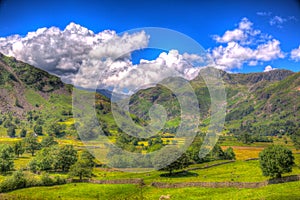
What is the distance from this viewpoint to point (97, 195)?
58.4 metres

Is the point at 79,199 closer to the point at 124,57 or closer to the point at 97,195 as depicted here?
the point at 97,195

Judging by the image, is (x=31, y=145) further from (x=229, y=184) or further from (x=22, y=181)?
(x=229, y=184)

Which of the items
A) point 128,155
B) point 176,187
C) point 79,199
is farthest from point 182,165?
point 79,199

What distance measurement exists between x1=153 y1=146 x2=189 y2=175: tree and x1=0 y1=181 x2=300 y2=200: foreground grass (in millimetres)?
17537

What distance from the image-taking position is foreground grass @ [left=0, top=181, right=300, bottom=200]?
1911 inches

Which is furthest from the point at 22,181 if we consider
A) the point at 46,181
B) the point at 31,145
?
the point at 31,145

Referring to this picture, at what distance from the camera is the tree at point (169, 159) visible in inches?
3203

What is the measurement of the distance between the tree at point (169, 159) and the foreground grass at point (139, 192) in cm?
1754

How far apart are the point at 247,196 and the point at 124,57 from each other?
3163cm

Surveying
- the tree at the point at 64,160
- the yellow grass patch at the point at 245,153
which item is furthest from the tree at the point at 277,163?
the tree at the point at 64,160

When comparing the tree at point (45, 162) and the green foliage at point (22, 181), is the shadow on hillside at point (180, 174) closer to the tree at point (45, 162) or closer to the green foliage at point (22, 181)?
the green foliage at point (22, 181)

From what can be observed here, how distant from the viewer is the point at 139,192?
61.3 meters

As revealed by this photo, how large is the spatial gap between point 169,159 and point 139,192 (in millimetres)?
22230

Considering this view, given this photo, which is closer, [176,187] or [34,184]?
[176,187]
